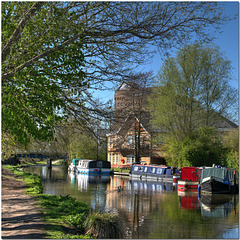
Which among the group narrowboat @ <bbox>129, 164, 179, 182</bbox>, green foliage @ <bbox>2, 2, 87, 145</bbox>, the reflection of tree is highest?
green foliage @ <bbox>2, 2, 87, 145</bbox>

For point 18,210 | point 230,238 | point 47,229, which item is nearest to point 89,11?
point 47,229

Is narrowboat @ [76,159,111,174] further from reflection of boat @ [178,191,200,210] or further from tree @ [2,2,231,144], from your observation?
tree @ [2,2,231,144]

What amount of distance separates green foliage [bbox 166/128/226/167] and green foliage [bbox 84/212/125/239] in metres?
22.9

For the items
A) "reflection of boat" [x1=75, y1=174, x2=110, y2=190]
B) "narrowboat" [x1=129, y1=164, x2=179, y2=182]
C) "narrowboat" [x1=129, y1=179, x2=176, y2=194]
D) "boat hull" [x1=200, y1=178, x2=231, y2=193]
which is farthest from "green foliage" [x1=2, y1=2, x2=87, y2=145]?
"narrowboat" [x1=129, y1=164, x2=179, y2=182]

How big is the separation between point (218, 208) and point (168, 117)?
14.4 meters

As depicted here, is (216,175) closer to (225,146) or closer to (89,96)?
(225,146)

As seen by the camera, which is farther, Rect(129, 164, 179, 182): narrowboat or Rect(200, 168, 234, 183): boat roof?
Rect(129, 164, 179, 182): narrowboat

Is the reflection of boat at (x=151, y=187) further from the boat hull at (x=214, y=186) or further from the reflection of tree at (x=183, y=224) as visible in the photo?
the reflection of tree at (x=183, y=224)

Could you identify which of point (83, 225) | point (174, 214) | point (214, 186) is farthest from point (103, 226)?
point (214, 186)

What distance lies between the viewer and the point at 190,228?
13719 millimetres

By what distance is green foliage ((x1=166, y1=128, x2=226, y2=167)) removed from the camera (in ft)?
107

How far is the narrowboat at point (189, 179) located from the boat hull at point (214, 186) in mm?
2018

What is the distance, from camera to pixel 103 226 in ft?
33.4

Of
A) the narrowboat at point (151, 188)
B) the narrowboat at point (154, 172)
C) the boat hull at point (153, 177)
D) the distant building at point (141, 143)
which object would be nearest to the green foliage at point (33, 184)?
the distant building at point (141, 143)
